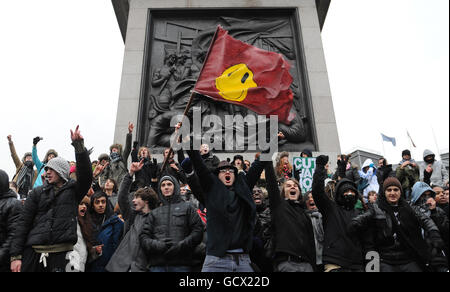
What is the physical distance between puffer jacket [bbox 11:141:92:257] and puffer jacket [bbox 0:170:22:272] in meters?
0.27

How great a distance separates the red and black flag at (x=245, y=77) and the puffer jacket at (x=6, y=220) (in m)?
2.90

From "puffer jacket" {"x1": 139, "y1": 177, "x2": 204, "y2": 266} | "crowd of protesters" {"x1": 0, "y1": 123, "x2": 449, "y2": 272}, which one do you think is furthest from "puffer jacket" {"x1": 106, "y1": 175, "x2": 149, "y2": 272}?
"puffer jacket" {"x1": 139, "y1": 177, "x2": 204, "y2": 266}

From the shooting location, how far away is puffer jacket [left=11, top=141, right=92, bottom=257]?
3951 mm

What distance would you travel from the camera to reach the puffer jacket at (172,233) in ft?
13.5

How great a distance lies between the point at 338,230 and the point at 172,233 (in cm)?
207

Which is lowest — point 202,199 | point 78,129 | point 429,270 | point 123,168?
point 429,270

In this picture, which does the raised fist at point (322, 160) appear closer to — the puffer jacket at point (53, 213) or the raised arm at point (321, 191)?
the raised arm at point (321, 191)

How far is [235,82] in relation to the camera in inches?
206

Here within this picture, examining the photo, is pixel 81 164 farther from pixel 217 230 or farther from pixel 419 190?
pixel 419 190

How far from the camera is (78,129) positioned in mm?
4133

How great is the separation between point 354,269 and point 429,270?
943 mm

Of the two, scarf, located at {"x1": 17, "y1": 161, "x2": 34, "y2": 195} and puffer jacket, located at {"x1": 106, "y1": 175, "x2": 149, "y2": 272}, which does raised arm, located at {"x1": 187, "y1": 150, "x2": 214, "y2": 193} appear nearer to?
puffer jacket, located at {"x1": 106, "y1": 175, "x2": 149, "y2": 272}

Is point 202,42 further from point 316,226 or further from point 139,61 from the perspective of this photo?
point 316,226
